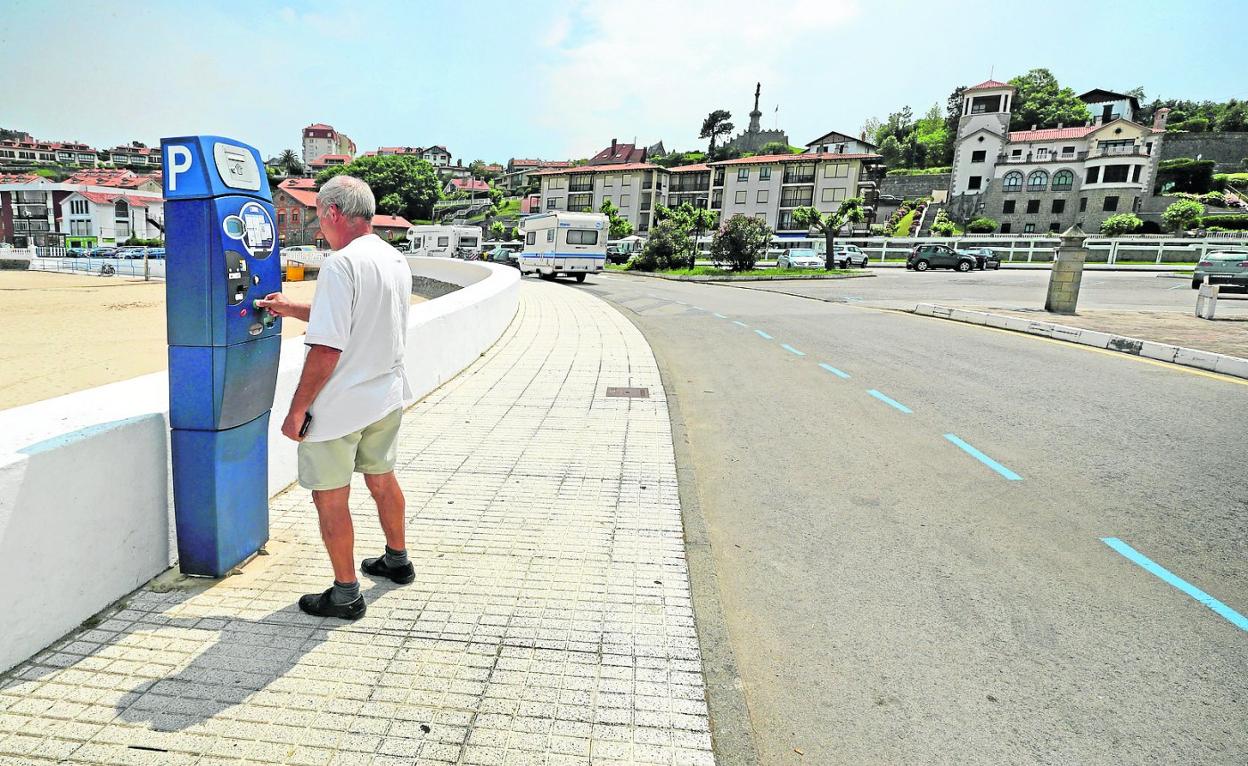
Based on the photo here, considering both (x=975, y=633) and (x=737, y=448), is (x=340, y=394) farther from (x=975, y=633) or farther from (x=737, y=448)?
(x=737, y=448)

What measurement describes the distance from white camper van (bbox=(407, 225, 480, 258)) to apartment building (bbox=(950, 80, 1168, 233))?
161 ft

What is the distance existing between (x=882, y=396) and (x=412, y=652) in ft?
22.1

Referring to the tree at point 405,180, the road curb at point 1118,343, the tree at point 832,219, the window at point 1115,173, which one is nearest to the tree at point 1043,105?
the window at point 1115,173

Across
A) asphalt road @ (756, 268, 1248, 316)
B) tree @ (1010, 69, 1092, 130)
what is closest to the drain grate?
asphalt road @ (756, 268, 1248, 316)

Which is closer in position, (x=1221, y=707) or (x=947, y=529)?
(x=1221, y=707)

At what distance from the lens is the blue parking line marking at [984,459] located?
5502mm

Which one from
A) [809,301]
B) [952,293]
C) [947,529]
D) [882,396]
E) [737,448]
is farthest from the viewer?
[952,293]

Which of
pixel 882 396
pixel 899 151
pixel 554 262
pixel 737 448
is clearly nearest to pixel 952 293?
pixel 554 262

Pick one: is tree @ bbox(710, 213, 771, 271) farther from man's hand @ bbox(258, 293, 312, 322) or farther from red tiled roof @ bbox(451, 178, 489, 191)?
red tiled roof @ bbox(451, 178, 489, 191)

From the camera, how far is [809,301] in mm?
21266

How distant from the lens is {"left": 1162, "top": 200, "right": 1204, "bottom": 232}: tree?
51625mm

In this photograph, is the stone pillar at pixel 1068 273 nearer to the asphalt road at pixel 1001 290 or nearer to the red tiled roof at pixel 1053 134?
the asphalt road at pixel 1001 290

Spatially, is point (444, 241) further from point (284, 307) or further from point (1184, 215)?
Result: point (1184, 215)

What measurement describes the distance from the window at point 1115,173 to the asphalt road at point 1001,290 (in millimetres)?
35580
